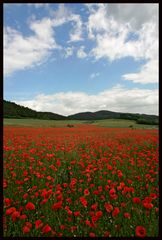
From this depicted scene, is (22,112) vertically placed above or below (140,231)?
above

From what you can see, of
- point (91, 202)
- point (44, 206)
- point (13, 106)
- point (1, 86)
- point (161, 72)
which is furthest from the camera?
point (13, 106)

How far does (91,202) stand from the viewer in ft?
12.5

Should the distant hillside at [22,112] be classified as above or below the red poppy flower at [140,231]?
above

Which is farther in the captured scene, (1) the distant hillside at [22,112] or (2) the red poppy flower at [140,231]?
(1) the distant hillside at [22,112]

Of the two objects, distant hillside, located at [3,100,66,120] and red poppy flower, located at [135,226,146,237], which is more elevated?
distant hillside, located at [3,100,66,120]

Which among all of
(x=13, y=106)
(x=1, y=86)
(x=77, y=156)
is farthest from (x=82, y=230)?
(x=13, y=106)

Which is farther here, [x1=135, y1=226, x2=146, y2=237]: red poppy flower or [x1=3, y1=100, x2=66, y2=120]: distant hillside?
[x1=3, y1=100, x2=66, y2=120]: distant hillside

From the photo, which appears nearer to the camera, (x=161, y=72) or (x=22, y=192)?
(x=161, y=72)

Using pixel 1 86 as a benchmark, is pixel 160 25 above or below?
above

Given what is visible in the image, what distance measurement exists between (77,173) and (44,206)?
1903 millimetres

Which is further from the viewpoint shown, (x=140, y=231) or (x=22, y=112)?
(x=22, y=112)

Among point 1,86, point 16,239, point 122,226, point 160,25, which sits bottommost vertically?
point 122,226

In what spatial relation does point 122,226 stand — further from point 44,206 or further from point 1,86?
point 1,86

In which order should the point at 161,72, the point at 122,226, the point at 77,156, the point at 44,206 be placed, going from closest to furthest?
the point at 161,72, the point at 122,226, the point at 44,206, the point at 77,156
